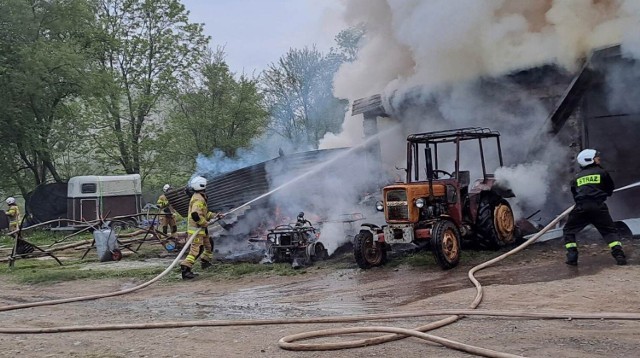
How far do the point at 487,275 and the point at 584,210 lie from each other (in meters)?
1.73

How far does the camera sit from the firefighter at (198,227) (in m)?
10.6

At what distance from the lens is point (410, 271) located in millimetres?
9320

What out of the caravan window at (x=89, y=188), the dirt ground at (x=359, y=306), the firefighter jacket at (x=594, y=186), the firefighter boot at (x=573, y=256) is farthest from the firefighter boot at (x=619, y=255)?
the caravan window at (x=89, y=188)

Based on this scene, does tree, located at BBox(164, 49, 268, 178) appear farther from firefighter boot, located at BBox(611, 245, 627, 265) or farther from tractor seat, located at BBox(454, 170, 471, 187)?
firefighter boot, located at BBox(611, 245, 627, 265)

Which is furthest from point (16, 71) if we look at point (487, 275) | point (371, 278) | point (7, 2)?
point (487, 275)

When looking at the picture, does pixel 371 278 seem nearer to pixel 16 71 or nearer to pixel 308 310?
pixel 308 310

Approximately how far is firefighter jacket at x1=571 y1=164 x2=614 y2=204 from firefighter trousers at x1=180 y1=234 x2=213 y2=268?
21.4 feet

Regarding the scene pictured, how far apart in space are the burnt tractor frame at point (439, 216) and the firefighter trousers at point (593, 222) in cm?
164

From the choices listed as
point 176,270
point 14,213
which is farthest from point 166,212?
point 176,270

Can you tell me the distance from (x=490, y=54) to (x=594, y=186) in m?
4.77

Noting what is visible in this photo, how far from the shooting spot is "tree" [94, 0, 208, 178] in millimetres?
30031

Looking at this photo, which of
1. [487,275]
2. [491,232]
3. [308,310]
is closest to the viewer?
[308,310]

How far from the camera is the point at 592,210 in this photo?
8406mm

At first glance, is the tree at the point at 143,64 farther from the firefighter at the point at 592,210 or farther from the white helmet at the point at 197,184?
the firefighter at the point at 592,210
